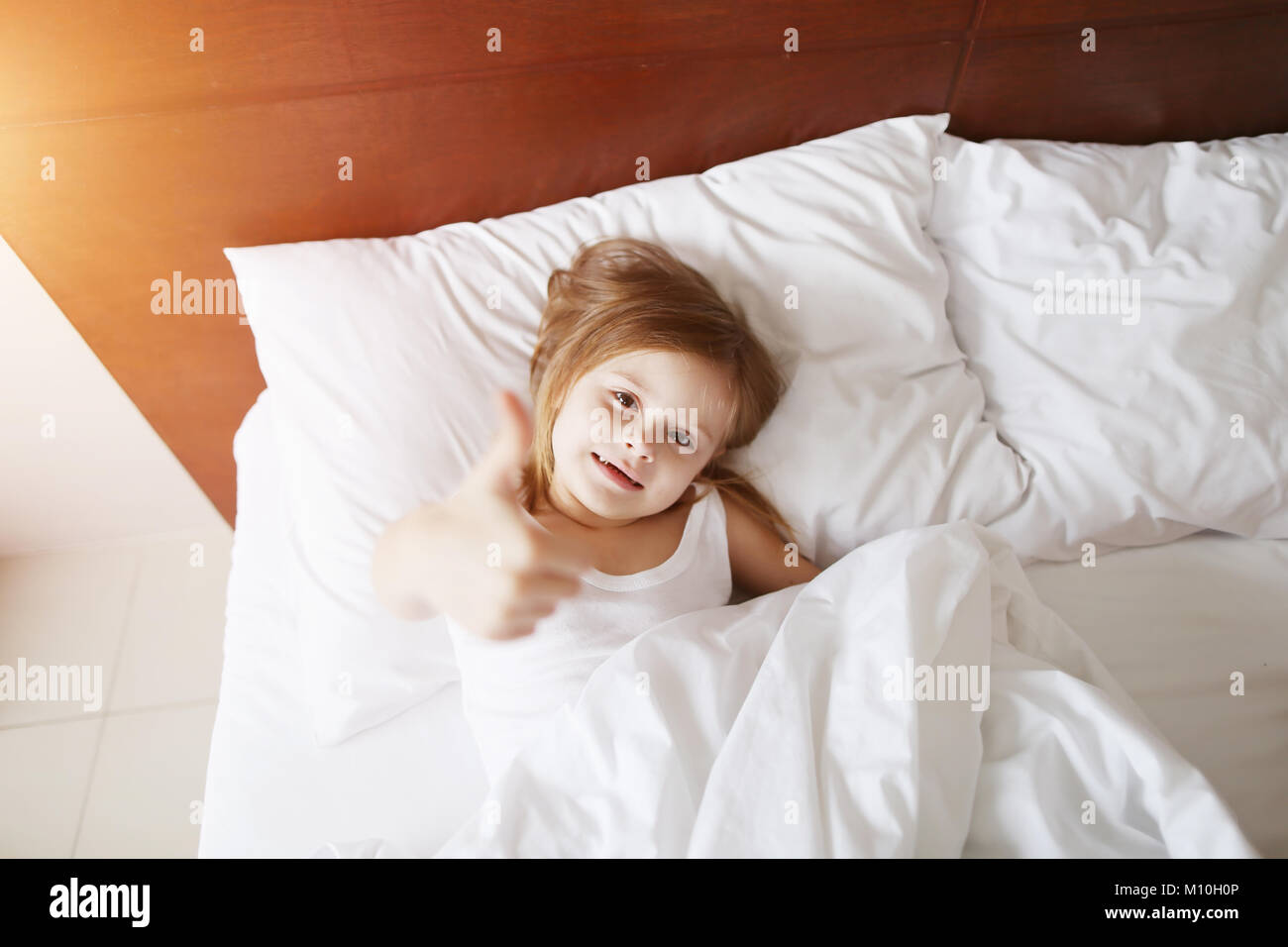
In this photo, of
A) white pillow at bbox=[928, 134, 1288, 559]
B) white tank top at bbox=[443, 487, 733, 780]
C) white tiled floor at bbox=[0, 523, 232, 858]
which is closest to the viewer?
white tank top at bbox=[443, 487, 733, 780]

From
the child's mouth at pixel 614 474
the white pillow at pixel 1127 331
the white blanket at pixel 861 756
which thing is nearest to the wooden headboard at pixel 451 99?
the white pillow at pixel 1127 331

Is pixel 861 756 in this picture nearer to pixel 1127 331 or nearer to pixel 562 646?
pixel 562 646

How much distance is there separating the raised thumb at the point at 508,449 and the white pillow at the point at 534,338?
0.02 m

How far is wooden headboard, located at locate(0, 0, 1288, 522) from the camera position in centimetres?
97

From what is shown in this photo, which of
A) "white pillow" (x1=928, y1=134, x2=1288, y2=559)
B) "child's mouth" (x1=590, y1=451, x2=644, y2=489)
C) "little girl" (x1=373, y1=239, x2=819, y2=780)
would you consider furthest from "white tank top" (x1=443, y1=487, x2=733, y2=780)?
"white pillow" (x1=928, y1=134, x2=1288, y2=559)

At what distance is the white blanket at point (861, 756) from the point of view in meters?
0.79

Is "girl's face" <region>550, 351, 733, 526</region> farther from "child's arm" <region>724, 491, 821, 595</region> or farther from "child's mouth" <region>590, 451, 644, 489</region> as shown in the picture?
"child's arm" <region>724, 491, 821, 595</region>

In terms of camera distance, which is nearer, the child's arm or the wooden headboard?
the wooden headboard

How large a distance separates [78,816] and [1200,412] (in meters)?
1.75

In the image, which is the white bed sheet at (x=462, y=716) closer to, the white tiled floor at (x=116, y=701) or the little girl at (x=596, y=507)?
the little girl at (x=596, y=507)

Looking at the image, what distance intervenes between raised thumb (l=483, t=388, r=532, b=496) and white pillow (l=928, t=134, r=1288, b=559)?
1.97 feet

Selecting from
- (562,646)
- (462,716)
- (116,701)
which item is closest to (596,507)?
(562,646)

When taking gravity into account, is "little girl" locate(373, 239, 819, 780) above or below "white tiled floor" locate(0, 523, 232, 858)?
above

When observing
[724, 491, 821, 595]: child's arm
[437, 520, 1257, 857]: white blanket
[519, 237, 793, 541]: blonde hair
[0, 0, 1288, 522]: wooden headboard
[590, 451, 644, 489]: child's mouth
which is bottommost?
[437, 520, 1257, 857]: white blanket
